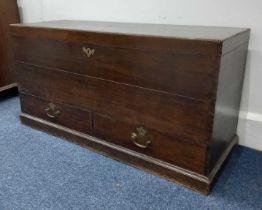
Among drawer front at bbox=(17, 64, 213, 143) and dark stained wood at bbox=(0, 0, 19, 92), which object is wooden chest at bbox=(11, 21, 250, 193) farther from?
dark stained wood at bbox=(0, 0, 19, 92)

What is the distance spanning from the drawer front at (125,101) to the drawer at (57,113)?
0.04m

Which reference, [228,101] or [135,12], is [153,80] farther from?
[135,12]

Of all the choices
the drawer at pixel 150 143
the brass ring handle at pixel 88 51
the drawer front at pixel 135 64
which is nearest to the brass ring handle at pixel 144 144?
the drawer at pixel 150 143

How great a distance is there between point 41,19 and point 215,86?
147 centimetres

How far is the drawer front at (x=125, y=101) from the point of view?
108cm

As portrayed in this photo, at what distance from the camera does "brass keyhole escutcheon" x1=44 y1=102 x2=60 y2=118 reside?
1507 millimetres

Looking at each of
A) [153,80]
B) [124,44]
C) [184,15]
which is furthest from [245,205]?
[184,15]

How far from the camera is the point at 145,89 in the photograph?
115cm

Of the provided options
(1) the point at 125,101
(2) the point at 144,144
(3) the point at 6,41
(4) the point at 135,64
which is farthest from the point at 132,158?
(3) the point at 6,41

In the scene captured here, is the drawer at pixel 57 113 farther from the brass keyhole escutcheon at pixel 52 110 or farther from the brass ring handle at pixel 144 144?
the brass ring handle at pixel 144 144

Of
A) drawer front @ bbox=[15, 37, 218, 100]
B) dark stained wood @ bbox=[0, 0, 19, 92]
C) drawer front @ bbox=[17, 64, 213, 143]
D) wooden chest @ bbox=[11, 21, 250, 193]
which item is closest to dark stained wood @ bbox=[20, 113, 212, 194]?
wooden chest @ bbox=[11, 21, 250, 193]

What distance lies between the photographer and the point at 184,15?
57.0 inches

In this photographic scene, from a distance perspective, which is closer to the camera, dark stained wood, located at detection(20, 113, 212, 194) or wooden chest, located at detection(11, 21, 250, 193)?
wooden chest, located at detection(11, 21, 250, 193)

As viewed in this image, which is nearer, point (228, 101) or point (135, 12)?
point (228, 101)
